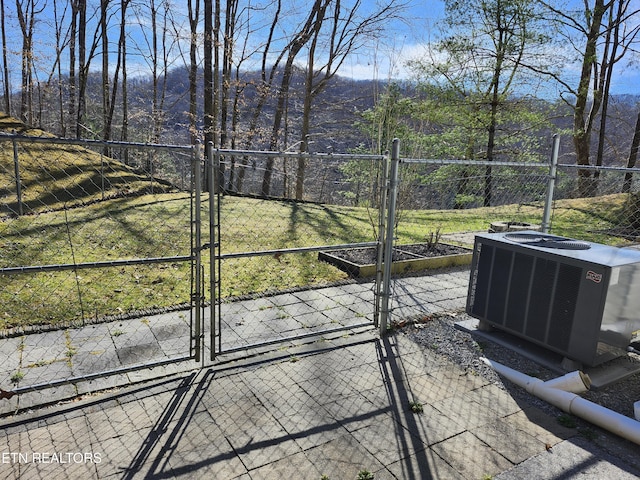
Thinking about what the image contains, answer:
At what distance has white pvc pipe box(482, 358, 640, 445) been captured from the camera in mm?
2465

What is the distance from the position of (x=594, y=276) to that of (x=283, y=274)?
11.6ft

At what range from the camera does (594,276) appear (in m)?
2.93

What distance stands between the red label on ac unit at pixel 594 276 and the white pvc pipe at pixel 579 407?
0.78 metres

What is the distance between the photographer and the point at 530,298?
11.1 feet

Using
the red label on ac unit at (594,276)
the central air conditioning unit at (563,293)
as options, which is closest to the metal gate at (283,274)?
the central air conditioning unit at (563,293)

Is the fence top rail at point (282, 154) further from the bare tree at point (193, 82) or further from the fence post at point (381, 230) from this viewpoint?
the bare tree at point (193, 82)

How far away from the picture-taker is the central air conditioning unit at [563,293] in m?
2.97

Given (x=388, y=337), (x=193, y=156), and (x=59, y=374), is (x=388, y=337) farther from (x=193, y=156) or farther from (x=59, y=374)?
(x=59, y=374)

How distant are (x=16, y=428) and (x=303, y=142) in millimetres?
12641

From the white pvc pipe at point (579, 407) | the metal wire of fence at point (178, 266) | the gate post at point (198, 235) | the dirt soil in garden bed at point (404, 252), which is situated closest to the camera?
the white pvc pipe at point (579, 407)

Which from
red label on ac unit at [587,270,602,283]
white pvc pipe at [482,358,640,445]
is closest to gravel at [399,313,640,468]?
white pvc pipe at [482,358,640,445]

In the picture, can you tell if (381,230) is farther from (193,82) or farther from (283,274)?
(193,82)

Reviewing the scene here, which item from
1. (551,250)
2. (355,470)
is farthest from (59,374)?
(551,250)

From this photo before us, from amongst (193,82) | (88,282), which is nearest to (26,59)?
(193,82)
